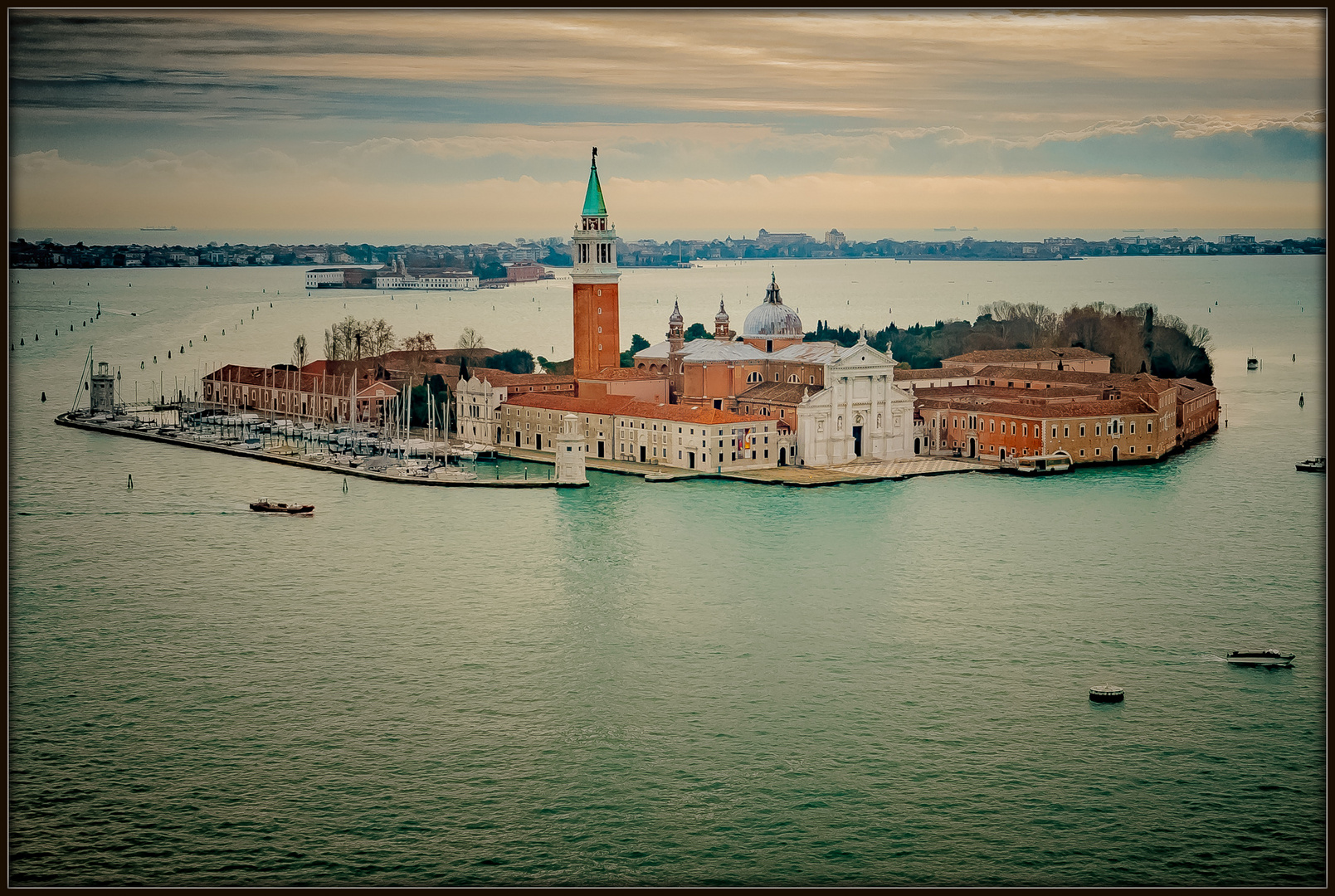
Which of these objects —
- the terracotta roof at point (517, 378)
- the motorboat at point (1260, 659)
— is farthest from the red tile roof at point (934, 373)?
the motorboat at point (1260, 659)

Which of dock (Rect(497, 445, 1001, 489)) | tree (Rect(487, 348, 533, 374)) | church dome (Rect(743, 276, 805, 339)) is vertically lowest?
dock (Rect(497, 445, 1001, 489))

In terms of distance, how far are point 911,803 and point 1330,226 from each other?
250cm

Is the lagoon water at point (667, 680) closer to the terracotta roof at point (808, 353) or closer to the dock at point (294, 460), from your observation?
the dock at point (294, 460)

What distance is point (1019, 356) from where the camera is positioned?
676 inches

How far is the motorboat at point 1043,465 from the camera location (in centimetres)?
1339

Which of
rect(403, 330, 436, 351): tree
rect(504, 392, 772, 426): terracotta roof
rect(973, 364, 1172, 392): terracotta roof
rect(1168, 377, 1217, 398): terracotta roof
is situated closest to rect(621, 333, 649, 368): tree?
rect(403, 330, 436, 351): tree

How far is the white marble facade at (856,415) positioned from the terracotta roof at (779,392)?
0.91 ft

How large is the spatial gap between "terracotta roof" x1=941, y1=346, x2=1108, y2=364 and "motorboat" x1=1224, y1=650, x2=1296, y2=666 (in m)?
9.65

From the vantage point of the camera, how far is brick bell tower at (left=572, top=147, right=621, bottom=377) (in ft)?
54.1

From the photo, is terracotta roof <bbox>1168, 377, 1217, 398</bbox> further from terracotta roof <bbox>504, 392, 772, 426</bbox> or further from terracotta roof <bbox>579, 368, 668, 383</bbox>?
terracotta roof <bbox>579, 368, 668, 383</bbox>

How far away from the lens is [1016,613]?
8.37m

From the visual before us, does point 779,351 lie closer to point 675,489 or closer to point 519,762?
point 675,489

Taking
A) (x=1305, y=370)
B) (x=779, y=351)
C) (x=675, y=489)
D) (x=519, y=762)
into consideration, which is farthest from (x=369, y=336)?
A: (x=519, y=762)

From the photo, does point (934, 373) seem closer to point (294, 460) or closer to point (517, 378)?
point (517, 378)
